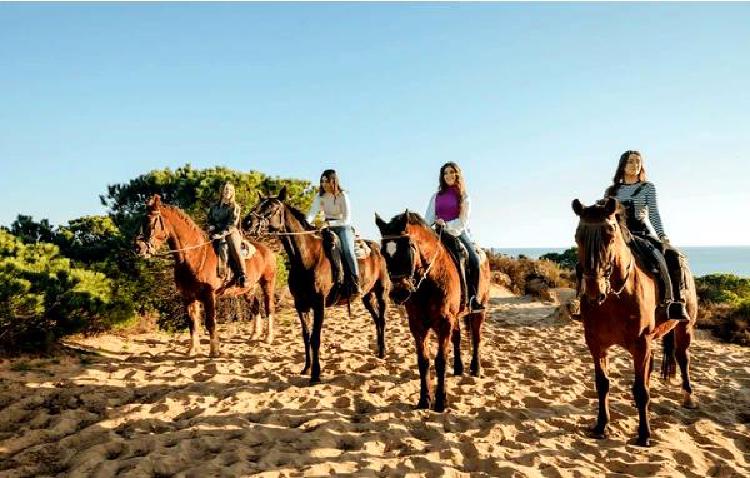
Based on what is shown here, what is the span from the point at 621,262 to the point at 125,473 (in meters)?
5.13

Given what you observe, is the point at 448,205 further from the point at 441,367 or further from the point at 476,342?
the point at 476,342

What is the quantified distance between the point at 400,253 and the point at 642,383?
3.00m

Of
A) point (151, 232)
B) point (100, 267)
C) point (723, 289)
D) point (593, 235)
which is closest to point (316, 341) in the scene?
point (151, 232)

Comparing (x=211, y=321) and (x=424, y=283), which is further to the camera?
(x=211, y=321)

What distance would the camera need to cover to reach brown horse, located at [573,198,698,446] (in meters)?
4.17

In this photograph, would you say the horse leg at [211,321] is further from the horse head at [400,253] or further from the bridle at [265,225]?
the horse head at [400,253]

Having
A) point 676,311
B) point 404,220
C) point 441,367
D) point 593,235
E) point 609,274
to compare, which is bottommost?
point 441,367

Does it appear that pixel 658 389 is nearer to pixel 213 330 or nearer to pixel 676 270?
pixel 676 270

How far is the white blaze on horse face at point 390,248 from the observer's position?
4801 millimetres

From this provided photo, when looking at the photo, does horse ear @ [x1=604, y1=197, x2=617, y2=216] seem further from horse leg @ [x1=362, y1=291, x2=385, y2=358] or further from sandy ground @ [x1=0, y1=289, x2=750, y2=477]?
horse leg @ [x1=362, y1=291, x2=385, y2=358]

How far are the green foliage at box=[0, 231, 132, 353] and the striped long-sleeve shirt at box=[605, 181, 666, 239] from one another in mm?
8651

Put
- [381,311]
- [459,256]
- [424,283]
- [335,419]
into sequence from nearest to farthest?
[335,419], [424,283], [459,256], [381,311]

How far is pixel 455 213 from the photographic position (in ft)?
21.3

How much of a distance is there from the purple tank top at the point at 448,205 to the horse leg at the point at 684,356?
357 centimetres
